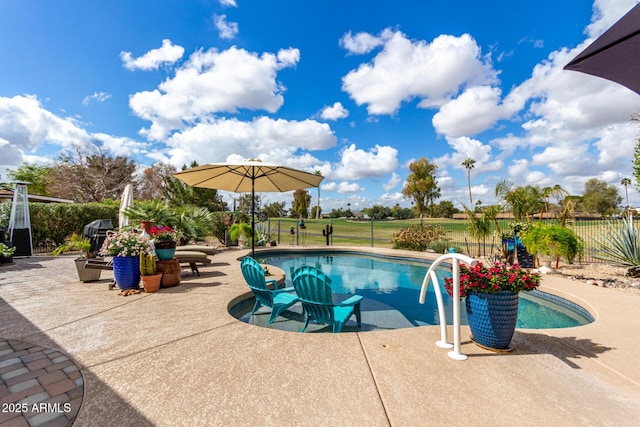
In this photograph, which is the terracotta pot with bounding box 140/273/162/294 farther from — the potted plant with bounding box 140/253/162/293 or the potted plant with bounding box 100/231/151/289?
the potted plant with bounding box 100/231/151/289

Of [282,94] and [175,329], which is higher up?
[282,94]

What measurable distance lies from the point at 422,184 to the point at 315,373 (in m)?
45.5

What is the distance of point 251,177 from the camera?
20.8 feet

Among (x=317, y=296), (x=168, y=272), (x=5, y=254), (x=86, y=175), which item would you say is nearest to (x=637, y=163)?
(x=317, y=296)

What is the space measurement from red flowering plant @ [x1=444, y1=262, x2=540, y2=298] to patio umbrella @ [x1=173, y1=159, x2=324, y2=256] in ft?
13.0

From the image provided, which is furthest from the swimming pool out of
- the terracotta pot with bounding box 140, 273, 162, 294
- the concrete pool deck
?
the terracotta pot with bounding box 140, 273, 162, 294

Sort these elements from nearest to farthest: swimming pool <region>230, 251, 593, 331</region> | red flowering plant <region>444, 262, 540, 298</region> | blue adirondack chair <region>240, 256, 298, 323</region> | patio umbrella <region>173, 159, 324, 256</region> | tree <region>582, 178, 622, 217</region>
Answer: red flowering plant <region>444, 262, 540, 298</region> < blue adirondack chair <region>240, 256, 298, 323</region> < swimming pool <region>230, 251, 593, 331</region> < patio umbrella <region>173, 159, 324, 256</region> < tree <region>582, 178, 622, 217</region>

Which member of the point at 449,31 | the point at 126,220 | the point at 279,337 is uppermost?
the point at 449,31

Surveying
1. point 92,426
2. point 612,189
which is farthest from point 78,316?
point 612,189

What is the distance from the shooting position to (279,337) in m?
2.82

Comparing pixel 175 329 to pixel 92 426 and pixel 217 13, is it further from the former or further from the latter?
pixel 217 13

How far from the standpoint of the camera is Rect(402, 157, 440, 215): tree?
44.1m

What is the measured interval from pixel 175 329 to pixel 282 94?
11507 mm

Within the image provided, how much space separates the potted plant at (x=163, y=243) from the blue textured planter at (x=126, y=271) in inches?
18.4
